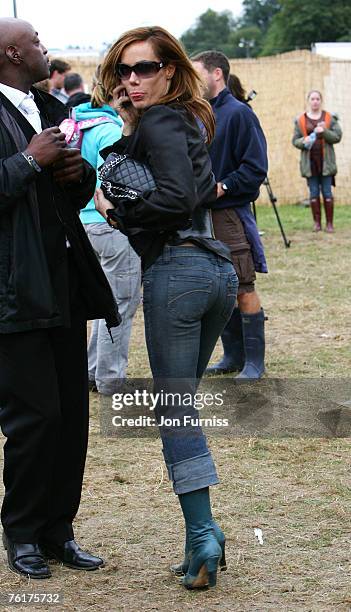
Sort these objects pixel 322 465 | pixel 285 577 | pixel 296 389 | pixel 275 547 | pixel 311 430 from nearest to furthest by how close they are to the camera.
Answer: pixel 285 577 < pixel 275 547 < pixel 322 465 < pixel 311 430 < pixel 296 389

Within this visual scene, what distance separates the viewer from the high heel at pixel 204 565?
3.63 m

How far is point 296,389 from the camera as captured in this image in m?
6.86

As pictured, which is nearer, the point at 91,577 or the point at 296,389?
the point at 91,577

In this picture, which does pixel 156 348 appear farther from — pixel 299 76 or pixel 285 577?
pixel 299 76

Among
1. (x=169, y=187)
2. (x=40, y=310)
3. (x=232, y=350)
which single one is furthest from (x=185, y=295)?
(x=232, y=350)

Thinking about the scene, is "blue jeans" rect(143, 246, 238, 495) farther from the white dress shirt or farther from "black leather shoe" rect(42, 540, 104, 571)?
the white dress shirt

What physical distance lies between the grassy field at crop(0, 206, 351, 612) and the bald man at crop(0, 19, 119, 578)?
0.21 metres

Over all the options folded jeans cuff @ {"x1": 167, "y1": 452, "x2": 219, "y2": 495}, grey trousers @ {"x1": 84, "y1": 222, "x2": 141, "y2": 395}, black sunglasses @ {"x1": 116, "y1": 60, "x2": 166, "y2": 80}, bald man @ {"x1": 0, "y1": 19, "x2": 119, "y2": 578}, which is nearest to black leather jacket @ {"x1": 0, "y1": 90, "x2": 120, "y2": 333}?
bald man @ {"x1": 0, "y1": 19, "x2": 119, "y2": 578}

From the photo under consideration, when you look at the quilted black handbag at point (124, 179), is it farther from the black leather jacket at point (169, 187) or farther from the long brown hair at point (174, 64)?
the long brown hair at point (174, 64)

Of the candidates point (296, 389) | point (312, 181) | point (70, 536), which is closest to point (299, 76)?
point (312, 181)

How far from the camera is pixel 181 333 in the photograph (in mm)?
3590

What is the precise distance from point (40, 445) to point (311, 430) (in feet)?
8.27

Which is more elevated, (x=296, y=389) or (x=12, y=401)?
(x=12, y=401)

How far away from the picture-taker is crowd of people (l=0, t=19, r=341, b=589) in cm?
356
